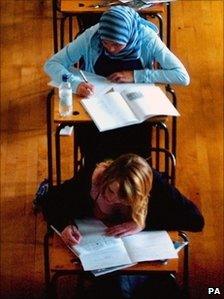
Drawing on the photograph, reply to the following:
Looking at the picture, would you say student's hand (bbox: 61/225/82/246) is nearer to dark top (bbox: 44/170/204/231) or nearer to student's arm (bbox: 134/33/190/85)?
dark top (bbox: 44/170/204/231)

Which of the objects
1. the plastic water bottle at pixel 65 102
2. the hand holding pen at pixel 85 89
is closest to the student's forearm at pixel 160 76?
the hand holding pen at pixel 85 89

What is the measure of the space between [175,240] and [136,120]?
1.81 ft

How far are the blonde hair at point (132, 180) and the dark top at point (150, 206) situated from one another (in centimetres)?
9

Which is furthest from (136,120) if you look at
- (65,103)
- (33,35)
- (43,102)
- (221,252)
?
(33,35)

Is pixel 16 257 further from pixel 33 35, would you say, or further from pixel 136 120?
pixel 33 35

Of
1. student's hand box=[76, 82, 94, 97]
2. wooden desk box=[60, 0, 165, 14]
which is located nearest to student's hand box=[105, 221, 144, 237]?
student's hand box=[76, 82, 94, 97]

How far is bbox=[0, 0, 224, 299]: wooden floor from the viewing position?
3291 mm

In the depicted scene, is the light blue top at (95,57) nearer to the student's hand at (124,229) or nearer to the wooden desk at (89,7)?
the wooden desk at (89,7)

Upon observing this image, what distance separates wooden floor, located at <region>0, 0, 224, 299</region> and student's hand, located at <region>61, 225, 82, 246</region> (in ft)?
2.61

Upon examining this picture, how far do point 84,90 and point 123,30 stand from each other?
0.31 meters

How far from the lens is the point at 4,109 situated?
411cm

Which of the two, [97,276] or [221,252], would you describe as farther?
[221,252]

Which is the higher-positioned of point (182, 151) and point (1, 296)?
point (182, 151)

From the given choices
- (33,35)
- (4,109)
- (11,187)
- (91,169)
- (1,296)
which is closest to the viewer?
(91,169)
